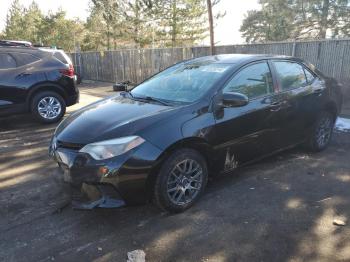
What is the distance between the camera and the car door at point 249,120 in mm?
4086

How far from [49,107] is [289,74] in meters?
5.11

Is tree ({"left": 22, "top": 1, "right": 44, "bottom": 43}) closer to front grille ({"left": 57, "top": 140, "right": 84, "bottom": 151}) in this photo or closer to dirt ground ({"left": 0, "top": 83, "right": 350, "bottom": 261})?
dirt ground ({"left": 0, "top": 83, "right": 350, "bottom": 261})

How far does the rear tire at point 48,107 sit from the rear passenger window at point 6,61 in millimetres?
760

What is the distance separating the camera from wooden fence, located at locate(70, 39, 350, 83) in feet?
32.8

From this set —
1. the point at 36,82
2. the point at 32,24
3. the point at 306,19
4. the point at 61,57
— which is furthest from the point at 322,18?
the point at 36,82

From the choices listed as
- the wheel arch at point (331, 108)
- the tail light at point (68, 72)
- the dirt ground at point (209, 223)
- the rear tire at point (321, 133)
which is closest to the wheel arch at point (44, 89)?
the tail light at point (68, 72)

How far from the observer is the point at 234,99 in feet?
12.7

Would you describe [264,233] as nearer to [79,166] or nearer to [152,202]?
[152,202]

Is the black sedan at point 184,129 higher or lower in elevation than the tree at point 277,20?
lower

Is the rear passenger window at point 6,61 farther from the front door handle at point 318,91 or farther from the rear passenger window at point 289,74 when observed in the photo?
the front door handle at point 318,91

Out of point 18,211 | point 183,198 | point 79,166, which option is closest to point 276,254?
point 183,198

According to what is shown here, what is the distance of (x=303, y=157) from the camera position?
18.3 ft

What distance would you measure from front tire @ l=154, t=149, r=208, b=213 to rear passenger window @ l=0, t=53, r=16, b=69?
206 inches

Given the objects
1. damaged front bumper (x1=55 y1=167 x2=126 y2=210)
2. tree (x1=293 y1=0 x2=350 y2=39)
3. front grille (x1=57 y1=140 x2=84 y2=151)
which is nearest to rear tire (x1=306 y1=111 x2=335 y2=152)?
damaged front bumper (x1=55 y1=167 x2=126 y2=210)
